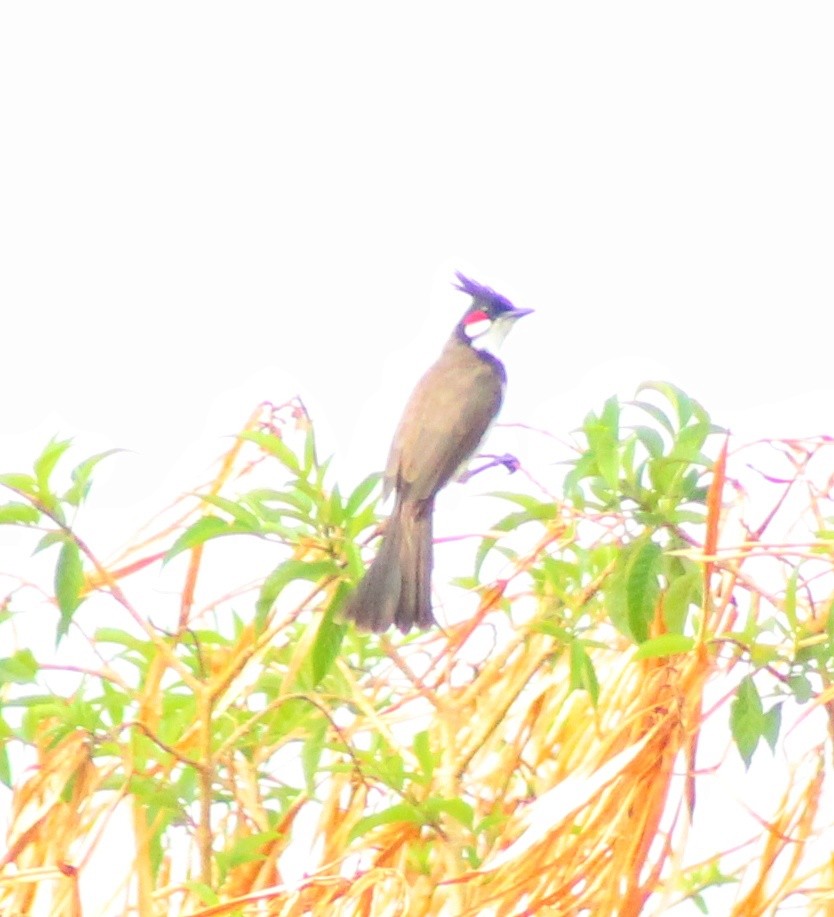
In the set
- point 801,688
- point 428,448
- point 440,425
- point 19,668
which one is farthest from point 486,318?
point 801,688

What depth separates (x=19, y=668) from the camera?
2.02 m

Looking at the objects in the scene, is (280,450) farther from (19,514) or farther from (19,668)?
(19,668)

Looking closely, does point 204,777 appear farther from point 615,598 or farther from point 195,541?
point 615,598

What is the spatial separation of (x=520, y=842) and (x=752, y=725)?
369 mm

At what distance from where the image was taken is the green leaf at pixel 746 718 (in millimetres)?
1776

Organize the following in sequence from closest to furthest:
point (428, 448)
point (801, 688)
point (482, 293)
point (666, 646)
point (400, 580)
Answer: point (666, 646) < point (801, 688) < point (400, 580) < point (428, 448) < point (482, 293)

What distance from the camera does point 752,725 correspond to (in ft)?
5.82

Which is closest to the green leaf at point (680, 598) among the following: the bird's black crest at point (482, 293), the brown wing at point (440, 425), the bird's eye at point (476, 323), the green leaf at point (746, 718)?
the green leaf at point (746, 718)

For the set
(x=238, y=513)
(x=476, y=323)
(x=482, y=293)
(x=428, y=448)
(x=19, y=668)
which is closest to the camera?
(x=238, y=513)

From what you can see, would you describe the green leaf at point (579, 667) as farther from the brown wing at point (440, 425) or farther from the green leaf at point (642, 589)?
the brown wing at point (440, 425)

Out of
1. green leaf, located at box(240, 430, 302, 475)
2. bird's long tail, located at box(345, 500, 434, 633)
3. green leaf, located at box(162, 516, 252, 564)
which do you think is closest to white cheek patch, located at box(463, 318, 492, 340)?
bird's long tail, located at box(345, 500, 434, 633)

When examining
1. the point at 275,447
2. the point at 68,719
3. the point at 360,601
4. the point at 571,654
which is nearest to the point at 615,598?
the point at 571,654

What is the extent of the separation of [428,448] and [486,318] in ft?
3.65

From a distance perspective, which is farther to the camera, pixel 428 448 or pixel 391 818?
pixel 428 448
